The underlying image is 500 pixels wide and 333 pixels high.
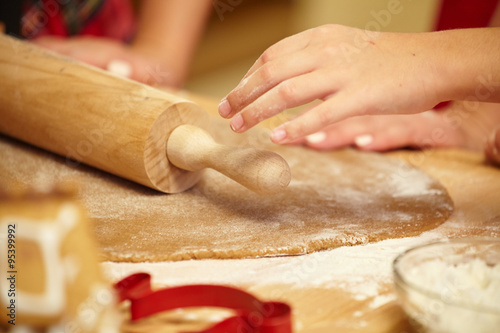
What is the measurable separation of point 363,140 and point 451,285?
2.31ft

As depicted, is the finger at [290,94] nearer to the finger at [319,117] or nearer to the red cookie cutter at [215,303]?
the finger at [319,117]

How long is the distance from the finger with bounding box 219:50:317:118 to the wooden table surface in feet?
0.80

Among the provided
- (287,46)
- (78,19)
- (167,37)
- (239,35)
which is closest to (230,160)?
(287,46)

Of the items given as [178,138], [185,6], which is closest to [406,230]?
[178,138]

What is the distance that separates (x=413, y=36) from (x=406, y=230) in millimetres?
283

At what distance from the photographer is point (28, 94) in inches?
43.5

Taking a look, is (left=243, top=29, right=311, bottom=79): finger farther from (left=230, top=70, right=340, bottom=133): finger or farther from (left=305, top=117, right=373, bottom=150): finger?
(left=305, top=117, right=373, bottom=150): finger

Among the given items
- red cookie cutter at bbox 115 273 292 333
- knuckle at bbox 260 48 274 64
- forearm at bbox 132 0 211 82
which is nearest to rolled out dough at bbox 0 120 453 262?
red cookie cutter at bbox 115 273 292 333

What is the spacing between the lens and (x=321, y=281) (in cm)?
69

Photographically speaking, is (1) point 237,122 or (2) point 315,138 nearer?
(1) point 237,122

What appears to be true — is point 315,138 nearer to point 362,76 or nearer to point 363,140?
point 363,140

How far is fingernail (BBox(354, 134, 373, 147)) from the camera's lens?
1.26 meters

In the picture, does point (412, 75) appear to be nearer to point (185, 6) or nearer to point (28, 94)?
point (28, 94)

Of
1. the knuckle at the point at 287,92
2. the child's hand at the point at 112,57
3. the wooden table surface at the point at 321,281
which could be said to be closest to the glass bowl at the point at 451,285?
the wooden table surface at the point at 321,281
